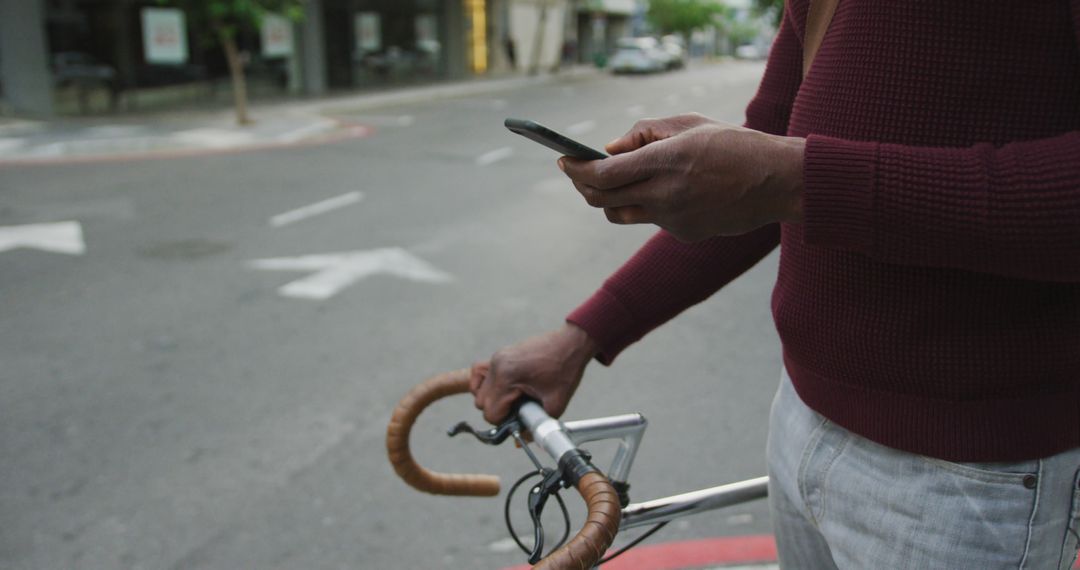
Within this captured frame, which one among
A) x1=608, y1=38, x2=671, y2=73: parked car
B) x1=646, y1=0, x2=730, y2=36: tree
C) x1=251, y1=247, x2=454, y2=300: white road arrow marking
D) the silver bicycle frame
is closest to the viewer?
the silver bicycle frame

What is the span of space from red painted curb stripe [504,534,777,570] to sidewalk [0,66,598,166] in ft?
38.5

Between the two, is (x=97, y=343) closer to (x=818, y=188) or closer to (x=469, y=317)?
(x=469, y=317)

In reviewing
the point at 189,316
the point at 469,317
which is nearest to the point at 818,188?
the point at 469,317

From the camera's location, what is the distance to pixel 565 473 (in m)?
1.34

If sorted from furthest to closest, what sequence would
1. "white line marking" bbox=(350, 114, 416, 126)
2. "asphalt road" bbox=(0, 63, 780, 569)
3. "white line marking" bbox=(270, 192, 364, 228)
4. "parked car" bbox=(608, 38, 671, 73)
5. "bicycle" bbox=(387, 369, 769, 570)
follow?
"parked car" bbox=(608, 38, 671, 73) < "white line marking" bbox=(350, 114, 416, 126) < "white line marking" bbox=(270, 192, 364, 228) < "asphalt road" bbox=(0, 63, 780, 569) < "bicycle" bbox=(387, 369, 769, 570)

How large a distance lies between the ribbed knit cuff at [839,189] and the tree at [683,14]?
257ft

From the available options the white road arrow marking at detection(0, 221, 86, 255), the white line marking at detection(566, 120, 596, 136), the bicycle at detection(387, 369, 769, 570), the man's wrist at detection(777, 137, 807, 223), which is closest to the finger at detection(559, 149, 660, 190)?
the man's wrist at detection(777, 137, 807, 223)

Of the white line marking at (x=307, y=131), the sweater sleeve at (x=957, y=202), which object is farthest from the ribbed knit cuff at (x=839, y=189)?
the white line marking at (x=307, y=131)

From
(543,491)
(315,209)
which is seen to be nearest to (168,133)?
(315,209)

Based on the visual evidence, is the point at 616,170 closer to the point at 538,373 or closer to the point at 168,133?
the point at 538,373

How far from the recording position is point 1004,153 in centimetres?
99

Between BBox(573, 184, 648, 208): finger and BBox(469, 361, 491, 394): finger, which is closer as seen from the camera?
BBox(573, 184, 648, 208): finger

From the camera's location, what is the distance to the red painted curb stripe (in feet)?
10.1

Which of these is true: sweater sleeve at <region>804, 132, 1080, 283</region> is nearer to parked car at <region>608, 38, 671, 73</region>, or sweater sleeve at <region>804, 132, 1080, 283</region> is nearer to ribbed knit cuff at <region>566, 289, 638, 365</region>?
ribbed knit cuff at <region>566, 289, 638, 365</region>
